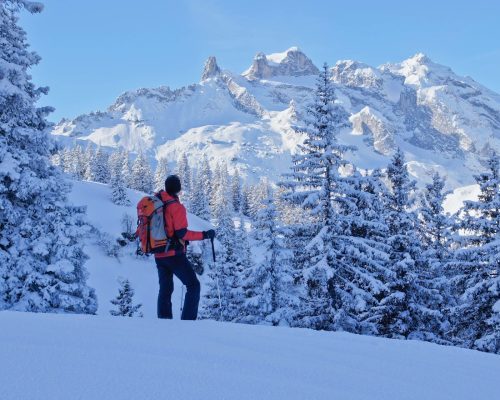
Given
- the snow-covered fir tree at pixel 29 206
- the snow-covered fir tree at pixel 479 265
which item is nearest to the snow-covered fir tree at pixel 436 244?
the snow-covered fir tree at pixel 479 265

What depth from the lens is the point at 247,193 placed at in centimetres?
9488

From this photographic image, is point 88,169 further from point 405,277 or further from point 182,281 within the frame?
point 182,281

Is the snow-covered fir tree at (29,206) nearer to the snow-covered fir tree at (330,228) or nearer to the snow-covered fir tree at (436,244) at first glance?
the snow-covered fir tree at (330,228)

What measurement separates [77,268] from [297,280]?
761 cm

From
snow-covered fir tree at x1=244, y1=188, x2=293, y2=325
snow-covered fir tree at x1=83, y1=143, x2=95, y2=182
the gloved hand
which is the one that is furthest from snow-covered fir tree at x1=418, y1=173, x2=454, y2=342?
snow-covered fir tree at x1=83, y1=143, x2=95, y2=182

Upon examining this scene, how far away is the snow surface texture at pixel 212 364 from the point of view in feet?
9.86

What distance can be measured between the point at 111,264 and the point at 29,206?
2833cm

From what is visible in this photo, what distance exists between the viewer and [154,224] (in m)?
6.63

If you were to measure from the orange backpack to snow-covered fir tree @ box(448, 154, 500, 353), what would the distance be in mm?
13134

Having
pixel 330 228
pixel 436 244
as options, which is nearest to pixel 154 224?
pixel 330 228

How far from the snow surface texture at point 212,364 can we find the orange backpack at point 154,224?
4.10 ft

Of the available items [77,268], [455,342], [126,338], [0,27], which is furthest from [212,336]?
[455,342]

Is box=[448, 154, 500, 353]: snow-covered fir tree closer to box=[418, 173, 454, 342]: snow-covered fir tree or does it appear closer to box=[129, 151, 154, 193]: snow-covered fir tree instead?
box=[418, 173, 454, 342]: snow-covered fir tree

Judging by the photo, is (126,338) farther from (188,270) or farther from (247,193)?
(247,193)
